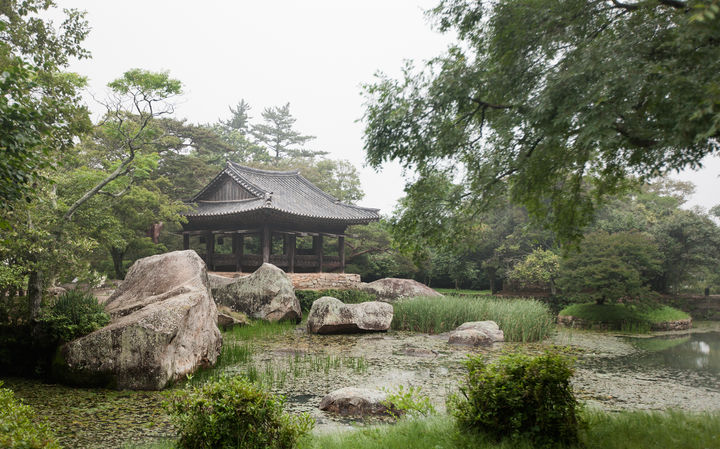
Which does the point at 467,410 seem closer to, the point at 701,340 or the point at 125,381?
the point at 125,381

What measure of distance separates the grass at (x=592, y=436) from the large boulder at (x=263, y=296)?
7.91 meters

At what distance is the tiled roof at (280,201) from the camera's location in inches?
631

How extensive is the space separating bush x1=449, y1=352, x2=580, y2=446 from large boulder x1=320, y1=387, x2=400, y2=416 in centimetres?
150

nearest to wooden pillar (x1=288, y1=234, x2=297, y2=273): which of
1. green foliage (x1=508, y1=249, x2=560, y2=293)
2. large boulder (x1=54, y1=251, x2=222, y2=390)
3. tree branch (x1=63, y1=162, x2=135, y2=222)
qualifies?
tree branch (x1=63, y1=162, x2=135, y2=222)

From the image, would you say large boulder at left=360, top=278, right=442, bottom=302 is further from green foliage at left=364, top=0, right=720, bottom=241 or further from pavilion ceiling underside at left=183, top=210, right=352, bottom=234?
green foliage at left=364, top=0, right=720, bottom=241

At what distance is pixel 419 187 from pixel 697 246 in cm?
1734

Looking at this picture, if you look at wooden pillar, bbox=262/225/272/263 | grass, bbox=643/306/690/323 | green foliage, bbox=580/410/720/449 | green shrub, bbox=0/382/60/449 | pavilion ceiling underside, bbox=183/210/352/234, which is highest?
pavilion ceiling underside, bbox=183/210/352/234

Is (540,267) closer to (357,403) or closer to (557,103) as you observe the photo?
(357,403)

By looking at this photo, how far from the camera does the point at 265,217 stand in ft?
52.5

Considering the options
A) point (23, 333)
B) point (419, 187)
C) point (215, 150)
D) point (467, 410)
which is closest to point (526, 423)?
point (467, 410)

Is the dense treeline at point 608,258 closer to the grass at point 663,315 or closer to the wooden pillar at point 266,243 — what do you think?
the grass at point 663,315

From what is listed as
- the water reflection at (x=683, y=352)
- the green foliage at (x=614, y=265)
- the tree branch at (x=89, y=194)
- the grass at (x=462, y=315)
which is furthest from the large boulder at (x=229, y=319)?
the green foliage at (x=614, y=265)

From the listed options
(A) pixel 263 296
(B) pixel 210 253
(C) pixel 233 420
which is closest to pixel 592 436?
(C) pixel 233 420

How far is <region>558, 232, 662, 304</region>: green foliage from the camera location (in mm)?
13781
